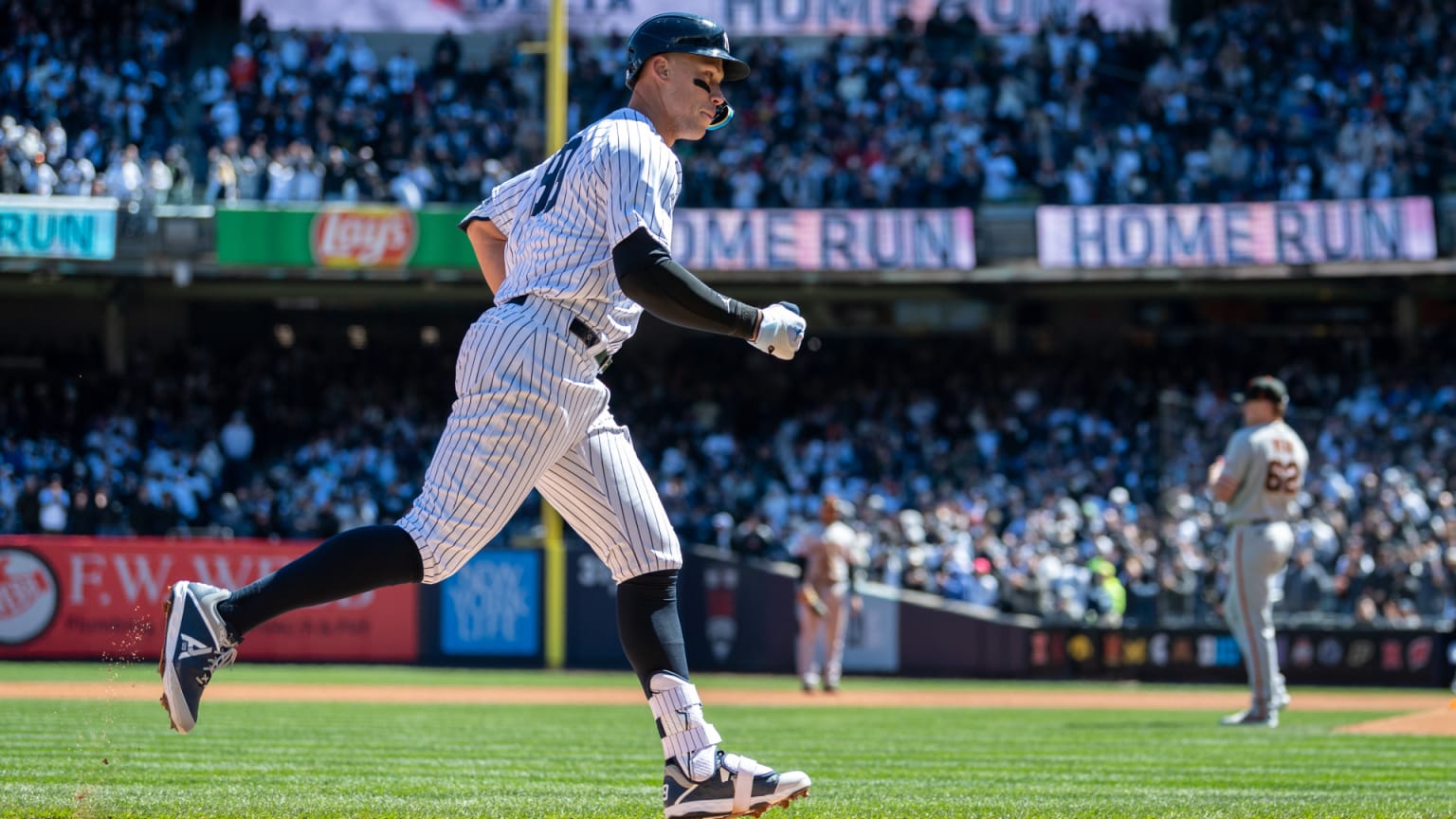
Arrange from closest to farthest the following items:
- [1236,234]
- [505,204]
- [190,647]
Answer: [190,647] → [505,204] → [1236,234]

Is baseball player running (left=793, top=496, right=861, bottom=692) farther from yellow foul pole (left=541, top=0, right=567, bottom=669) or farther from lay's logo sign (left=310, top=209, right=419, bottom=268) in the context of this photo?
lay's logo sign (left=310, top=209, right=419, bottom=268)

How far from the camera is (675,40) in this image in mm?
4387

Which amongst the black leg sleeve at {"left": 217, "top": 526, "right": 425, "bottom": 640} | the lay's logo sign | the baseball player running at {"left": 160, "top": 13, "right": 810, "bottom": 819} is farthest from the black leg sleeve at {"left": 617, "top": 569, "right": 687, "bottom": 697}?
the lay's logo sign

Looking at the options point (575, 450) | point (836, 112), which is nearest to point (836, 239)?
point (836, 112)

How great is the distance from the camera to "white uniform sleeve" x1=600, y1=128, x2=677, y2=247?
13.3ft

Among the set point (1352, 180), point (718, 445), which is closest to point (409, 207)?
point (718, 445)

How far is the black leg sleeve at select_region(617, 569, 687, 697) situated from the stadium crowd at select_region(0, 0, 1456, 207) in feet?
64.7

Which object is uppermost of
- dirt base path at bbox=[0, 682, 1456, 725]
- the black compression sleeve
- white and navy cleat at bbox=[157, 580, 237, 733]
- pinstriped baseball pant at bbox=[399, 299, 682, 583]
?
the black compression sleeve

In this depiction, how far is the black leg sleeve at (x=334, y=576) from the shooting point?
13.3 feet

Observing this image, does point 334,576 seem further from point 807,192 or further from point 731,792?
point 807,192

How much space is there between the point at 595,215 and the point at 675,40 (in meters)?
0.56

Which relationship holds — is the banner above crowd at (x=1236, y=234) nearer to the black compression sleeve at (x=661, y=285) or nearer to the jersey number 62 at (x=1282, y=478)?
the jersey number 62 at (x=1282, y=478)

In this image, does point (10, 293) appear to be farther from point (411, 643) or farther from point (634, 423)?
point (411, 643)

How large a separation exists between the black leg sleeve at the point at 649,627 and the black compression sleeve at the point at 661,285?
0.72 meters
